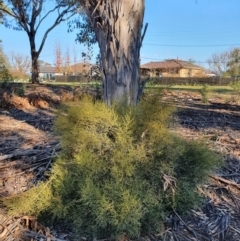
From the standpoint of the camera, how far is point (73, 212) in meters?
2.12

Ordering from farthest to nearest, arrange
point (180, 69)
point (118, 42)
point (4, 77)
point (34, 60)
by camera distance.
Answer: point (180, 69) < point (34, 60) < point (4, 77) < point (118, 42)

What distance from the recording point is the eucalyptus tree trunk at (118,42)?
292cm

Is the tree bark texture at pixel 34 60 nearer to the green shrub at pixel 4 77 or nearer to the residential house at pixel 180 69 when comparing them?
the green shrub at pixel 4 77

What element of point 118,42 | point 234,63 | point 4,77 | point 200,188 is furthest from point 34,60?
point 234,63

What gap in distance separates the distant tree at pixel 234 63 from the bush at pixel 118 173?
124ft

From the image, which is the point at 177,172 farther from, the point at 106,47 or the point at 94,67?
the point at 94,67

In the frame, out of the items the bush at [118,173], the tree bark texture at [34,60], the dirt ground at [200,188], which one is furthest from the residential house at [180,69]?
the bush at [118,173]

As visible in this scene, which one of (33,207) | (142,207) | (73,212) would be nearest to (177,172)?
(142,207)

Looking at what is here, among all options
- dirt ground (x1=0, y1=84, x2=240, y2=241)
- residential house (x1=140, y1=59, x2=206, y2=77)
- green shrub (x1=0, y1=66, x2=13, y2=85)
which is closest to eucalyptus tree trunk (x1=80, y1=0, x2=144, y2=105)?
dirt ground (x1=0, y1=84, x2=240, y2=241)

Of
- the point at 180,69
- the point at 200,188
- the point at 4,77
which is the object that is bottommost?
the point at 180,69

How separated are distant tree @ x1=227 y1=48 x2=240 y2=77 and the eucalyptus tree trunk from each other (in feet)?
122

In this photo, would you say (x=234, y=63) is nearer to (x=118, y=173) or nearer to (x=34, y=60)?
(x=34, y=60)

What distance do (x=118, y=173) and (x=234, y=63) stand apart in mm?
40745

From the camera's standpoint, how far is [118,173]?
2111mm
